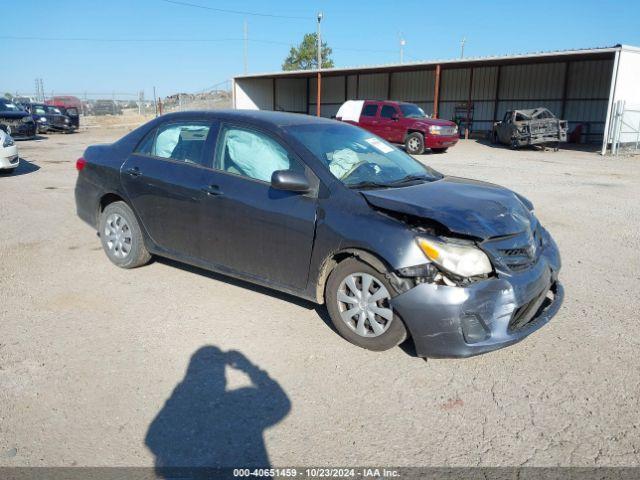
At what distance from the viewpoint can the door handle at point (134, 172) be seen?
500 centimetres

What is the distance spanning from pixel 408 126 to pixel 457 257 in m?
16.5

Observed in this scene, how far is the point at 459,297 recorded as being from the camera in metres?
3.22

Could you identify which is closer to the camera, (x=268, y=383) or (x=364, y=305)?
(x=268, y=383)

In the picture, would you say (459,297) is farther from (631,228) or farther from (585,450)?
(631,228)

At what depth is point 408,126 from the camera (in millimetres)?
19031

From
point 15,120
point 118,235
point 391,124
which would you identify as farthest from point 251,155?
point 15,120

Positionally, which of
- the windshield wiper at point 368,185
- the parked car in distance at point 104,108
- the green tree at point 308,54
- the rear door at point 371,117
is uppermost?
the green tree at point 308,54

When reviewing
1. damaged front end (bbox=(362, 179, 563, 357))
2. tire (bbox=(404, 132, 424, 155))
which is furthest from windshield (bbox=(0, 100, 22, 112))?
damaged front end (bbox=(362, 179, 563, 357))

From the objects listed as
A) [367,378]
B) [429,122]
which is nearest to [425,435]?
[367,378]

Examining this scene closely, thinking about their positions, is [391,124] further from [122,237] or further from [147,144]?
[122,237]

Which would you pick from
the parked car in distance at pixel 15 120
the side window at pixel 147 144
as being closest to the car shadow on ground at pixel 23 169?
the parked car in distance at pixel 15 120

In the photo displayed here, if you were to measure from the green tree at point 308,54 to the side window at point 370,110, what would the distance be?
4492 centimetres

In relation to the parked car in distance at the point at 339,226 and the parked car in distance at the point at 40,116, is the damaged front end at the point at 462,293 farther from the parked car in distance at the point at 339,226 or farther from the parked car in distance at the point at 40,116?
the parked car in distance at the point at 40,116

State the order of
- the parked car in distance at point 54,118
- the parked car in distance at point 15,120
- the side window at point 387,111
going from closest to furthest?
the side window at point 387,111, the parked car in distance at point 15,120, the parked car in distance at point 54,118
